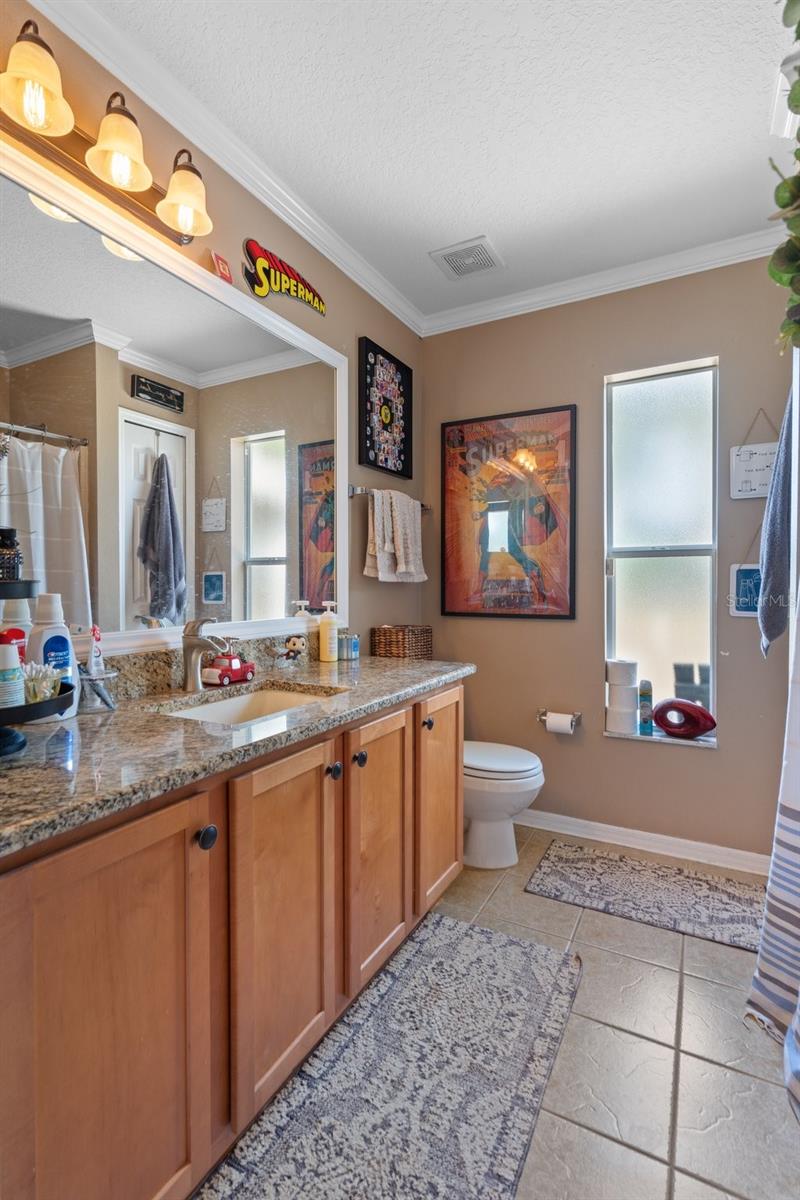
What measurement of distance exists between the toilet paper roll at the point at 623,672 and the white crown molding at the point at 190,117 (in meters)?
2.09

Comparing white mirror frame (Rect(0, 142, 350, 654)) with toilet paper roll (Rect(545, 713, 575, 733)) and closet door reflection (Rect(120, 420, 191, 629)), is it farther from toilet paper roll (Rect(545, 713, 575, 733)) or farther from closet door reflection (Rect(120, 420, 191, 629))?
toilet paper roll (Rect(545, 713, 575, 733))

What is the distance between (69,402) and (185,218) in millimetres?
652

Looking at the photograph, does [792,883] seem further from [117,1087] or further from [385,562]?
[385,562]

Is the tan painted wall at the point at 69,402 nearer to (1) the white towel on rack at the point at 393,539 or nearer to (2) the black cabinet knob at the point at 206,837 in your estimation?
(2) the black cabinet knob at the point at 206,837

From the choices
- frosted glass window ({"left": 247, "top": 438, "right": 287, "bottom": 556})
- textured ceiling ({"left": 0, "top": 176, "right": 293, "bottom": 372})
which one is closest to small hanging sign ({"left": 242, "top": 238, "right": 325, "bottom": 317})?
textured ceiling ({"left": 0, "top": 176, "right": 293, "bottom": 372})

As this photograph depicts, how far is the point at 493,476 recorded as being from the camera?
2.89m

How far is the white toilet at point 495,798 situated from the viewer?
225cm

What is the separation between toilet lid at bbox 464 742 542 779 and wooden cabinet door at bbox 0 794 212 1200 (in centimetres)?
140

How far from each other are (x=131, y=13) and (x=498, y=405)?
76.6 inches

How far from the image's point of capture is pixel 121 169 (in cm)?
140

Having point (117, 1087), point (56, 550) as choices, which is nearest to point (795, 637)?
point (117, 1087)

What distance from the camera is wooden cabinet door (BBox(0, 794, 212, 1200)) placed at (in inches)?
29.6

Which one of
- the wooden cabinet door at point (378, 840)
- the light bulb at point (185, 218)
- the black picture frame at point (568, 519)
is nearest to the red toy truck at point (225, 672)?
the wooden cabinet door at point (378, 840)

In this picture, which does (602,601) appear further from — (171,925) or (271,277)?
(171,925)
